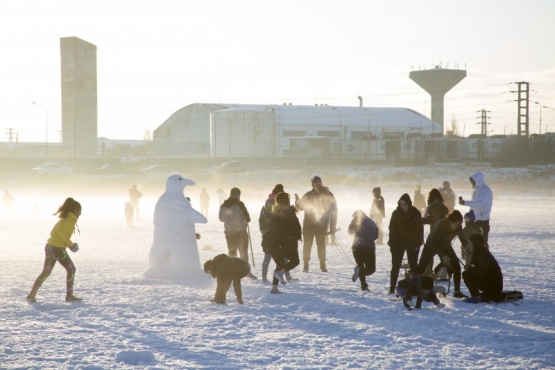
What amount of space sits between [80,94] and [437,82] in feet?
141

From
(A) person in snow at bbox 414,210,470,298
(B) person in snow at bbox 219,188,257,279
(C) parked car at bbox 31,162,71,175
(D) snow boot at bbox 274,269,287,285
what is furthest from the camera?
(C) parked car at bbox 31,162,71,175

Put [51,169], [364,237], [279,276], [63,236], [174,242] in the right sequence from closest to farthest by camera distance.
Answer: [63,236] → [364,237] → [279,276] → [174,242] → [51,169]

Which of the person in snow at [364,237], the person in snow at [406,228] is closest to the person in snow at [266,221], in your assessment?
the person in snow at [364,237]

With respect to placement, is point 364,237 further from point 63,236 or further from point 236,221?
point 63,236

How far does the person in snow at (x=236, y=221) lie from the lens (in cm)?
1306

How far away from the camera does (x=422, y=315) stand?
32.6 ft

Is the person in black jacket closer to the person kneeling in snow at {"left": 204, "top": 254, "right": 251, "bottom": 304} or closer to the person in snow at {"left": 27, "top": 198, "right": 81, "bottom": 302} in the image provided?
the person kneeling in snow at {"left": 204, "top": 254, "right": 251, "bottom": 304}

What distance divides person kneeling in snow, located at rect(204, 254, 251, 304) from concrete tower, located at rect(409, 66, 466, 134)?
81.8m

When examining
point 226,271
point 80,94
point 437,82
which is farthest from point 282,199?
point 437,82

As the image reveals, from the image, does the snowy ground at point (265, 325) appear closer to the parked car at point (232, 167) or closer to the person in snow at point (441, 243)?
the person in snow at point (441, 243)

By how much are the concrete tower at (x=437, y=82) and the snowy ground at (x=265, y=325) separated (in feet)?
249

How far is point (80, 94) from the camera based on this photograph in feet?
259

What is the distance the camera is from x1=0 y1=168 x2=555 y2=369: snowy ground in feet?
25.5

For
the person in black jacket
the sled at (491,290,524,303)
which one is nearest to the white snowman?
the person in black jacket
